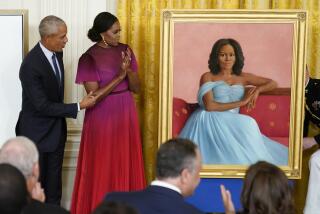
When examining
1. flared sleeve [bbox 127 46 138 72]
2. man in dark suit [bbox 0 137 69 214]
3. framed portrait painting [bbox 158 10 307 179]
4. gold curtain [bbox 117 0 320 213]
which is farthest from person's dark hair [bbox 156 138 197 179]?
gold curtain [bbox 117 0 320 213]

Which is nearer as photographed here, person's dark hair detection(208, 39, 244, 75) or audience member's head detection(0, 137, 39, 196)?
audience member's head detection(0, 137, 39, 196)

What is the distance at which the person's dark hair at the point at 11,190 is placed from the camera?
2.48 m

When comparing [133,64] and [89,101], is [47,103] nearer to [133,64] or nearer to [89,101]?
[89,101]

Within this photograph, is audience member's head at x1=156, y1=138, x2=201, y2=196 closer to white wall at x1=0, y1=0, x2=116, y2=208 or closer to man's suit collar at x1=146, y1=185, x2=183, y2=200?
man's suit collar at x1=146, y1=185, x2=183, y2=200

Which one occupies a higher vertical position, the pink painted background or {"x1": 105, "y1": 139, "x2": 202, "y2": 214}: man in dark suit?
the pink painted background

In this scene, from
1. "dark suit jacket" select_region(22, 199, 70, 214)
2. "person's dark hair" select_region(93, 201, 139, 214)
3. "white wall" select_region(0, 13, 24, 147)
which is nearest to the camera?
"person's dark hair" select_region(93, 201, 139, 214)

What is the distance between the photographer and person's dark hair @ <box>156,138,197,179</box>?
318cm

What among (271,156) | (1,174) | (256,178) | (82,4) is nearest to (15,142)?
(1,174)

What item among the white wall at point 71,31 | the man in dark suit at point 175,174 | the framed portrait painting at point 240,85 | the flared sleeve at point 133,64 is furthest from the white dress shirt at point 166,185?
the white wall at point 71,31

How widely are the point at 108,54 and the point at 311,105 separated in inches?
67.3

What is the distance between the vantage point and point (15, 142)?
315 cm

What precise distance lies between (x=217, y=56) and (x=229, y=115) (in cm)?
47

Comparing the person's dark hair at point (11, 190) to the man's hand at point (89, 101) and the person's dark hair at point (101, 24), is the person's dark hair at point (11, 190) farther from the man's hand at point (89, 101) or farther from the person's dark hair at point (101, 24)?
the person's dark hair at point (101, 24)

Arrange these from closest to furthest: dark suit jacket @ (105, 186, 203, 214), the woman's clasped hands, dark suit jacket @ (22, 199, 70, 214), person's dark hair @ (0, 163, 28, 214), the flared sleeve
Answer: person's dark hair @ (0, 163, 28, 214) → dark suit jacket @ (22, 199, 70, 214) → dark suit jacket @ (105, 186, 203, 214) → the woman's clasped hands → the flared sleeve
